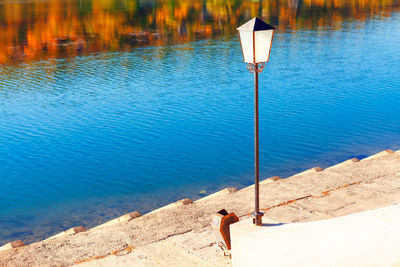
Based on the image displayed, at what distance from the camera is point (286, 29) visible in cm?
4791

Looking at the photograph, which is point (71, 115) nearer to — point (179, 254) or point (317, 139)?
point (317, 139)

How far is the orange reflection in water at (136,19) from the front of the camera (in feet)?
145

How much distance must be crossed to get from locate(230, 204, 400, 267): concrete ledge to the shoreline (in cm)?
Result: 159

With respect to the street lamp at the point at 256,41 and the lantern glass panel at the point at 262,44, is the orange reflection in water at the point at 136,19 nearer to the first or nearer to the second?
the street lamp at the point at 256,41

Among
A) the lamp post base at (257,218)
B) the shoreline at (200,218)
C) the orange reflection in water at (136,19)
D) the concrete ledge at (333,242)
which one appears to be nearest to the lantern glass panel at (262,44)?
the lamp post base at (257,218)

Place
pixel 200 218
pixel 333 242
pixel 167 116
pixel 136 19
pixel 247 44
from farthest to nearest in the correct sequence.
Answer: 1. pixel 136 19
2. pixel 167 116
3. pixel 200 218
4. pixel 247 44
5. pixel 333 242

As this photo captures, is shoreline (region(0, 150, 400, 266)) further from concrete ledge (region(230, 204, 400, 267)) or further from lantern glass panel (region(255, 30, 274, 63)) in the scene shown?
lantern glass panel (region(255, 30, 274, 63))

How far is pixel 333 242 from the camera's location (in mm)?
7273

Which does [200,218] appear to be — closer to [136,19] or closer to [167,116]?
[167,116]

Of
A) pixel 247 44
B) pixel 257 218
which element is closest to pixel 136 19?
pixel 247 44

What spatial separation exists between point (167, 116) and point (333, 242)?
16.8 meters

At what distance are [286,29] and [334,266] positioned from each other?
140 ft

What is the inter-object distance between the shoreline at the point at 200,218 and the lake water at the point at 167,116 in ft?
10.8

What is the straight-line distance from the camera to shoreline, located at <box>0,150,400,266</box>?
33.1ft
